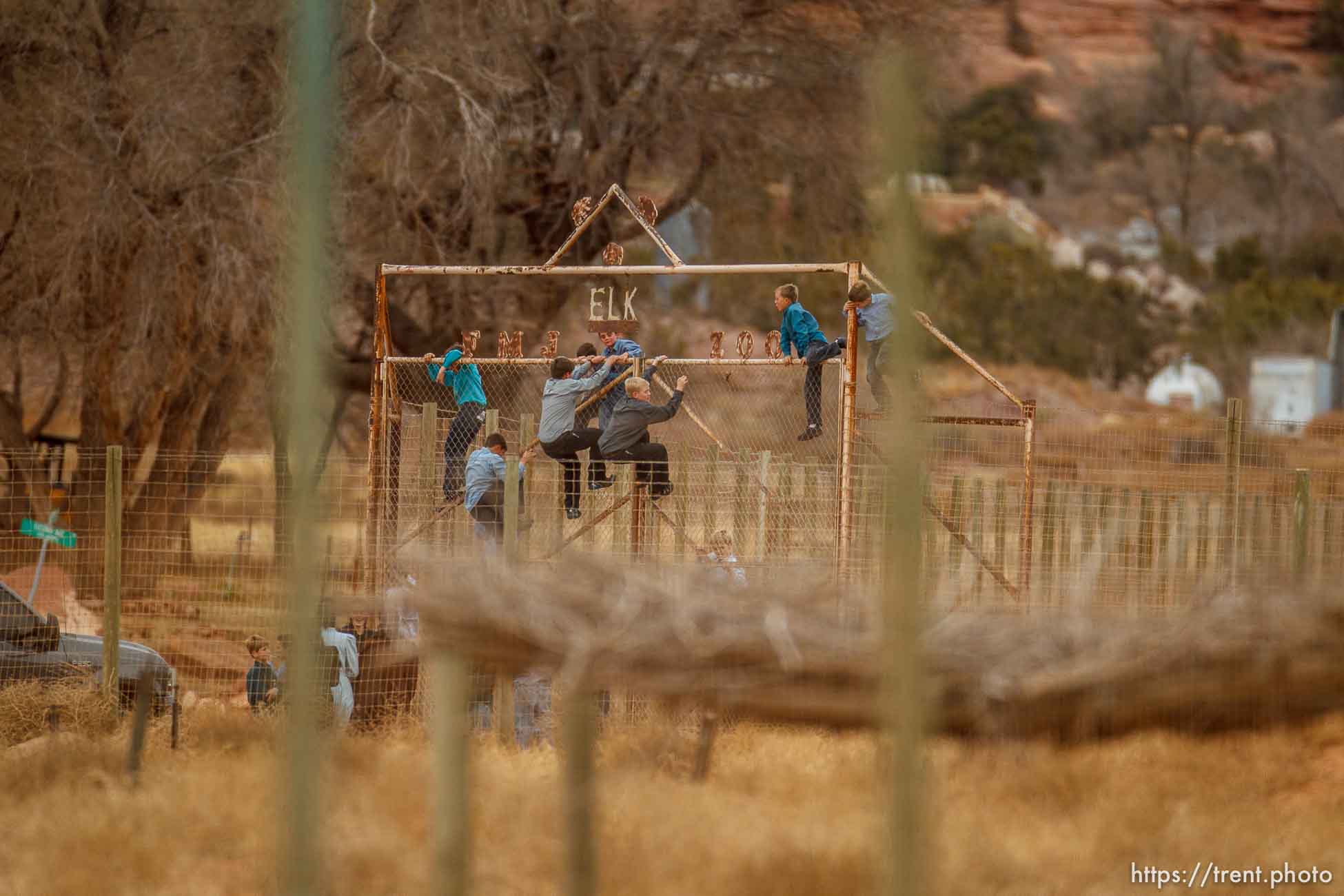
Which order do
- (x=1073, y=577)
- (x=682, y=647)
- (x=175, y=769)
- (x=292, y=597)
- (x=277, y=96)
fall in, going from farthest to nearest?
1. (x=277, y=96)
2. (x=1073, y=577)
3. (x=175, y=769)
4. (x=682, y=647)
5. (x=292, y=597)

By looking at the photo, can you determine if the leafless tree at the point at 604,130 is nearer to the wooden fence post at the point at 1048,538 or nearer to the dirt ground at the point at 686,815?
the wooden fence post at the point at 1048,538

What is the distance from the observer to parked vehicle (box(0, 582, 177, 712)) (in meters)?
8.77

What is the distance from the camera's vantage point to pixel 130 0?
14344mm

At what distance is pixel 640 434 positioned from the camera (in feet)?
29.2

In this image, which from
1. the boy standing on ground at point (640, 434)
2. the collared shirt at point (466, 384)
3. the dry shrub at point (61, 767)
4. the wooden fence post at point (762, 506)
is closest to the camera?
the dry shrub at point (61, 767)

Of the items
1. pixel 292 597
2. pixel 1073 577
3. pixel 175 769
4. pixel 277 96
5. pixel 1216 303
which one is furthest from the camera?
pixel 1216 303

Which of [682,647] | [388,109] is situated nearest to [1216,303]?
[388,109]

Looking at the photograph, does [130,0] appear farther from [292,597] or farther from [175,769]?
[292,597]

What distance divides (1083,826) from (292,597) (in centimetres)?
455

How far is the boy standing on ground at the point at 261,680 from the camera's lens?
828cm

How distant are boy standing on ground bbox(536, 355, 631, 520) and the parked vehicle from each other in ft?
8.01

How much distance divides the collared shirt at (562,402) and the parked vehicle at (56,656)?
250 centimetres

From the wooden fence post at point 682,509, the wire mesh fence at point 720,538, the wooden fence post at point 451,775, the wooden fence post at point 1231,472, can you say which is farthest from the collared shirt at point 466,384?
the wooden fence post at point 451,775

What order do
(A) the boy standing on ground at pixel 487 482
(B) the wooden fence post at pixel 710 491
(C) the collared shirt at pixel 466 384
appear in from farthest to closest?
(C) the collared shirt at pixel 466 384
(A) the boy standing on ground at pixel 487 482
(B) the wooden fence post at pixel 710 491
